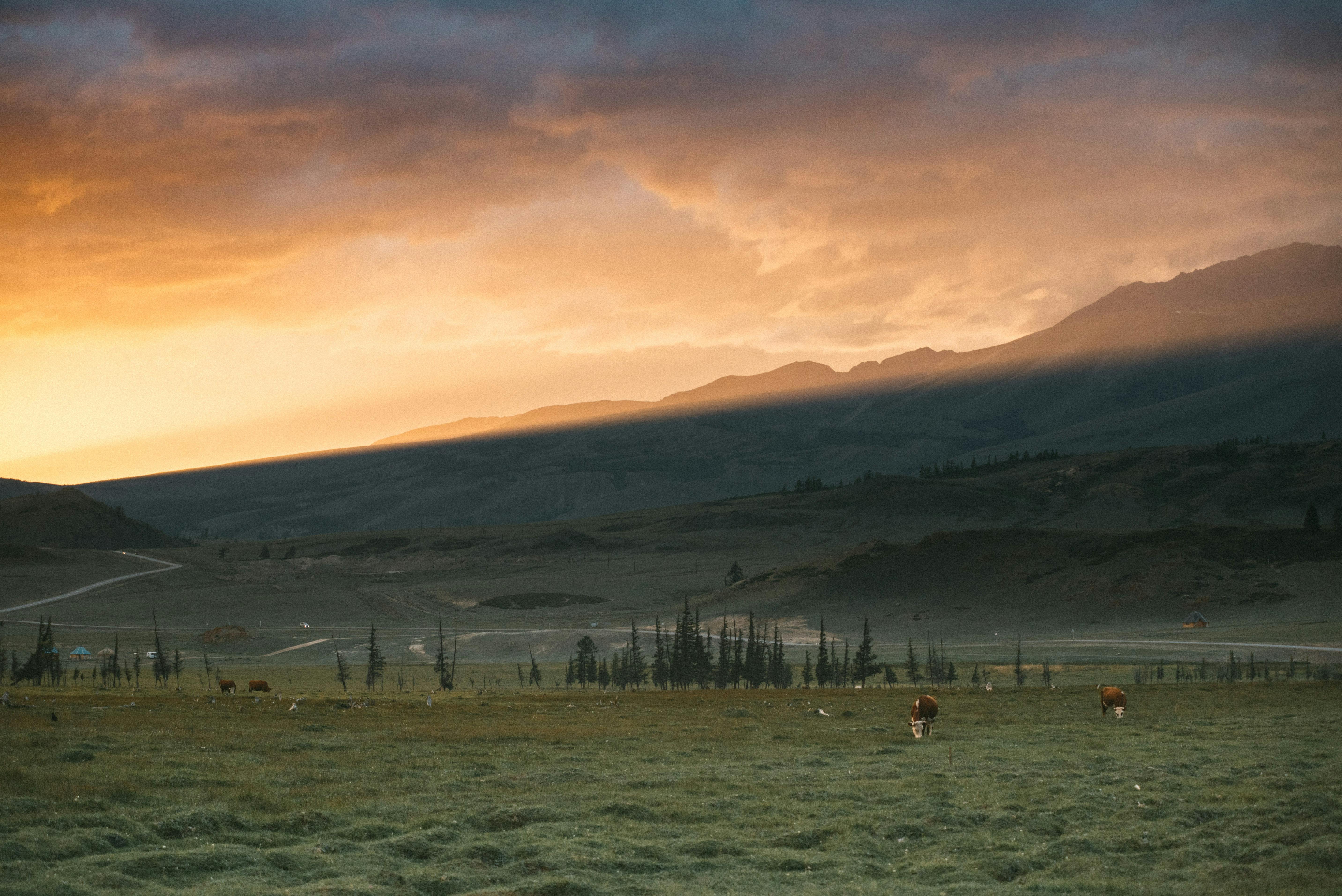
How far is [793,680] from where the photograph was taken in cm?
10944

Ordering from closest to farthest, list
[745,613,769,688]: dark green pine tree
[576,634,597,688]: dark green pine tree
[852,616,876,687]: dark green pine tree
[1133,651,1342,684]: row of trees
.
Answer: [1133,651,1342,684]: row of trees → [745,613,769,688]: dark green pine tree → [852,616,876,687]: dark green pine tree → [576,634,597,688]: dark green pine tree

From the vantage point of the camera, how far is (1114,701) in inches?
1969

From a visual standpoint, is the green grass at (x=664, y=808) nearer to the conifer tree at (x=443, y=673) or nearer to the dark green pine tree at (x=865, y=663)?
the conifer tree at (x=443, y=673)

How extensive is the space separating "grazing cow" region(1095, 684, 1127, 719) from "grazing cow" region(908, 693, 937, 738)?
10.6 m

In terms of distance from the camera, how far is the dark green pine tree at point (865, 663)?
101250 millimetres

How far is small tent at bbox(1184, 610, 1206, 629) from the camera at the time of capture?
14425 cm

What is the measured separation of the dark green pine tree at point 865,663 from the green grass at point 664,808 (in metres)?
54.8

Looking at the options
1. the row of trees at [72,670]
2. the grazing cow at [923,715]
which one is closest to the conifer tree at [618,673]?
the row of trees at [72,670]

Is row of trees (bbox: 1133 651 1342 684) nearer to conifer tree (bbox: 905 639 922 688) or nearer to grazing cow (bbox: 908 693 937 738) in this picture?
conifer tree (bbox: 905 639 922 688)

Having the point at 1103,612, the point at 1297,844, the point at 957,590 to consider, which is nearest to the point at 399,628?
the point at 957,590

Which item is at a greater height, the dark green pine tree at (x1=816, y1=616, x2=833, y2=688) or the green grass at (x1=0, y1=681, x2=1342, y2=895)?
the green grass at (x1=0, y1=681, x2=1342, y2=895)

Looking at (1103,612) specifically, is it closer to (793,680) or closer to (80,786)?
(793,680)

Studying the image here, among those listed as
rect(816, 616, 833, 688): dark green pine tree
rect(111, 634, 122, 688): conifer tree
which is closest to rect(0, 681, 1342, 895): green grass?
rect(111, 634, 122, 688): conifer tree

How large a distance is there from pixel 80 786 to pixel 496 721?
24.9 m
